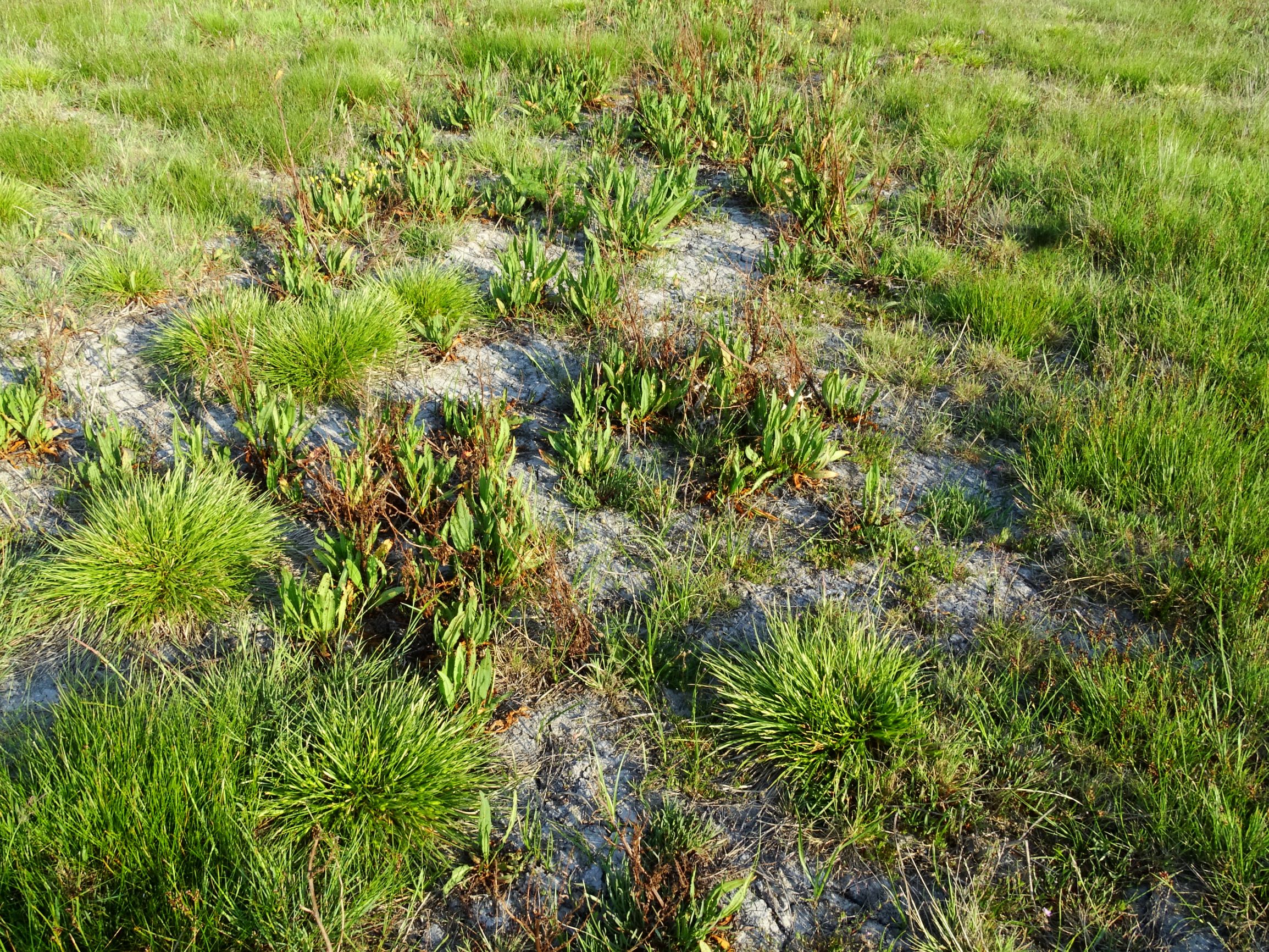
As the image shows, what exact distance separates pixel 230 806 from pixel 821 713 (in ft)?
5.60

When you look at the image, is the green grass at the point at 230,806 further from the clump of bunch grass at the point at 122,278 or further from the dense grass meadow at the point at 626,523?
the clump of bunch grass at the point at 122,278

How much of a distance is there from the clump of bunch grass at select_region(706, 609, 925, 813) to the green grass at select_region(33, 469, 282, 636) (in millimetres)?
1797

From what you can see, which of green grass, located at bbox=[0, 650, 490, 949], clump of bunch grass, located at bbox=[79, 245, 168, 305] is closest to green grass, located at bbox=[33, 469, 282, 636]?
green grass, located at bbox=[0, 650, 490, 949]

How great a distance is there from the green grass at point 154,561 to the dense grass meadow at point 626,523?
0.7 inches

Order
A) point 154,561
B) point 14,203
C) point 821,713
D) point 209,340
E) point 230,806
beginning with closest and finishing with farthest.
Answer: point 230,806 → point 821,713 → point 154,561 → point 209,340 → point 14,203

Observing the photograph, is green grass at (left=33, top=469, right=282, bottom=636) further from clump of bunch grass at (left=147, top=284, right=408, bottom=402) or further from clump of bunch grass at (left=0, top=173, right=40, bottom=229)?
clump of bunch grass at (left=0, top=173, right=40, bottom=229)

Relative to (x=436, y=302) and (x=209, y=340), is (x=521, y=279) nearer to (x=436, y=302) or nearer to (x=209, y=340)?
(x=436, y=302)

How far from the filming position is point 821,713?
2523 millimetres

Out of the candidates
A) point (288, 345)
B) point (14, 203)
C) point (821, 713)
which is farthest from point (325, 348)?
point (821, 713)

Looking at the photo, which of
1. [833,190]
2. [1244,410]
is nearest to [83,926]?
[1244,410]

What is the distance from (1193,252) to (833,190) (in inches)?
84.4

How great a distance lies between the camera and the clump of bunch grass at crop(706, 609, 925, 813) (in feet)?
8.14

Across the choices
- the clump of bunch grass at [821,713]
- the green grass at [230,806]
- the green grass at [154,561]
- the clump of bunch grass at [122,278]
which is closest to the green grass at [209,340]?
the clump of bunch grass at [122,278]

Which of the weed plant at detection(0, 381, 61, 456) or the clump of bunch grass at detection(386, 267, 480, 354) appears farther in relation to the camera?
the clump of bunch grass at detection(386, 267, 480, 354)
